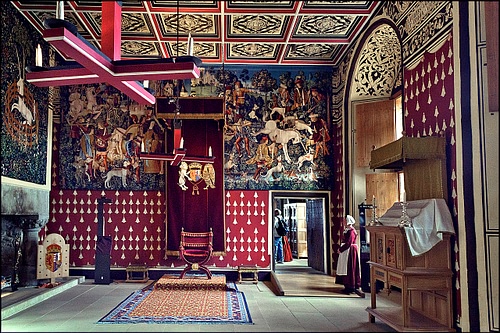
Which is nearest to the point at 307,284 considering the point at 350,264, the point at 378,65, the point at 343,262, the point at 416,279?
the point at 343,262

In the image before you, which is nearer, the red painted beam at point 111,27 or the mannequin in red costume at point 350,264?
the red painted beam at point 111,27

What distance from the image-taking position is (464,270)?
601 centimetres

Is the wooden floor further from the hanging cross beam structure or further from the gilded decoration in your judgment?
the hanging cross beam structure

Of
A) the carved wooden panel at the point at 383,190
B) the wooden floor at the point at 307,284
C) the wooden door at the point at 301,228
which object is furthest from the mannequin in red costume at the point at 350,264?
the wooden door at the point at 301,228

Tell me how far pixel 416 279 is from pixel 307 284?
4.75 metres

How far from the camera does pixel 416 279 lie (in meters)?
6.33

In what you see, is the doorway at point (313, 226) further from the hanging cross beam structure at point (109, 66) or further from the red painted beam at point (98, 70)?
the hanging cross beam structure at point (109, 66)

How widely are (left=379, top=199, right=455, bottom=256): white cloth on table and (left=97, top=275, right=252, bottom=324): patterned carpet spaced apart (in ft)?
8.85

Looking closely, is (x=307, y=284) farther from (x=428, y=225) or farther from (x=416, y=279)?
(x=428, y=225)

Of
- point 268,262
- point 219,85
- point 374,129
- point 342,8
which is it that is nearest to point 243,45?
point 219,85

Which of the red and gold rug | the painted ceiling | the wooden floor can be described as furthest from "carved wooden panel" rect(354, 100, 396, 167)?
the red and gold rug

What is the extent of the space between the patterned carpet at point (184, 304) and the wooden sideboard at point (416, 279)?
2.16 m

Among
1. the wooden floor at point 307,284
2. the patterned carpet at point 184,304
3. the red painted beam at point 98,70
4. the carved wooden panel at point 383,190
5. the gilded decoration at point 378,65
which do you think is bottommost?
the wooden floor at point 307,284

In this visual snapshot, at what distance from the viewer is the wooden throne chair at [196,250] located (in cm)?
1095
